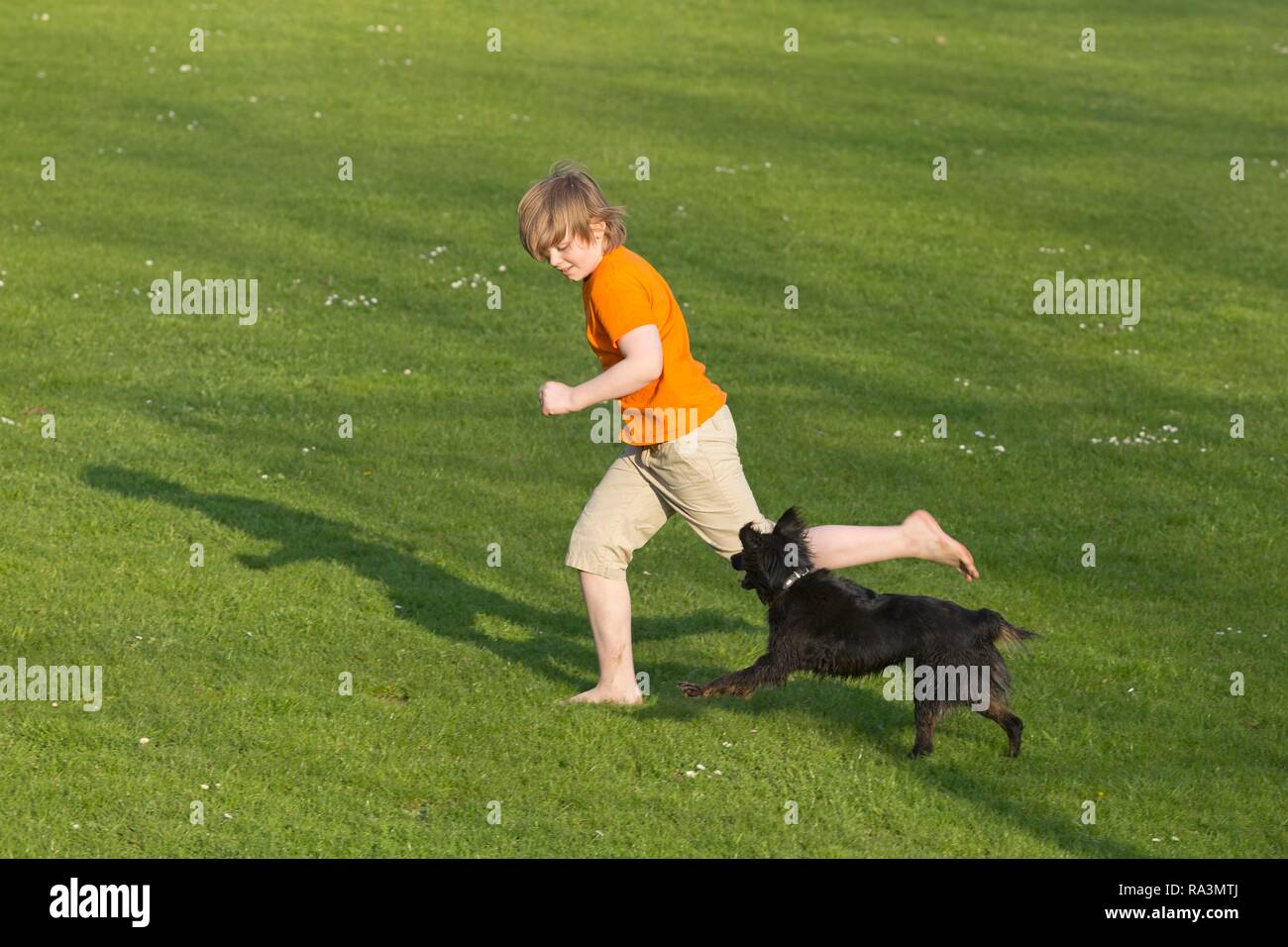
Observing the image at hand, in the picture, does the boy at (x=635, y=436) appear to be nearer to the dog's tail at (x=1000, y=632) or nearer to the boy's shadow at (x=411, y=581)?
the dog's tail at (x=1000, y=632)

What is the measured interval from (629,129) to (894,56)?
6070 millimetres

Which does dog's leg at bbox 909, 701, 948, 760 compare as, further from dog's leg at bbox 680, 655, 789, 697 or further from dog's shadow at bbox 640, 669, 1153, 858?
dog's leg at bbox 680, 655, 789, 697

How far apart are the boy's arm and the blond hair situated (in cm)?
45

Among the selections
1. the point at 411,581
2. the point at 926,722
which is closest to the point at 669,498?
the point at 926,722

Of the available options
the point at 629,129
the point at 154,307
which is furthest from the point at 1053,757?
the point at 629,129

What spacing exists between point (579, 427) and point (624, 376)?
5.38 metres

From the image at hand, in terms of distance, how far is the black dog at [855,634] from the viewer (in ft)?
21.5

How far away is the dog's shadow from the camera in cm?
633

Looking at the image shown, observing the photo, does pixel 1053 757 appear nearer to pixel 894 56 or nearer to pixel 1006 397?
pixel 1006 397

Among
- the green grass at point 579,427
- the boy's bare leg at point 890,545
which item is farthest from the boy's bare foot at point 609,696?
the boy's bare leg at point 890,545

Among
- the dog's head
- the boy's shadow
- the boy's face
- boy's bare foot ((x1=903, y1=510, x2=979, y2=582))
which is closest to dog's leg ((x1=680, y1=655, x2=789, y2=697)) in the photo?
the dog's head

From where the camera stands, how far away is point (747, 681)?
21.8 ft

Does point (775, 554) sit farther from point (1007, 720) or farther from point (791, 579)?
point (1007, 720)

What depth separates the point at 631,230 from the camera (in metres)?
16.8
